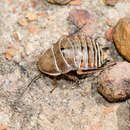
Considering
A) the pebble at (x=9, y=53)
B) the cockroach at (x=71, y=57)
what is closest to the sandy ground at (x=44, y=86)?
the pebble at (x=9, y=53)

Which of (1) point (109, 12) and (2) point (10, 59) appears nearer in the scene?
(2) point (10, 59)

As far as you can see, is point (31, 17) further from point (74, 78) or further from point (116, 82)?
point (116, 82)

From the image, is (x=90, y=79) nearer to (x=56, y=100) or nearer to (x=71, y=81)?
(x=71, y=81)

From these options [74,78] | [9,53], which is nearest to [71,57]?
[74,78]

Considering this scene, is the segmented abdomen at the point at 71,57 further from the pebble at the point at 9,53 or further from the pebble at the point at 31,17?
Result: the pebble at the point at 31,17

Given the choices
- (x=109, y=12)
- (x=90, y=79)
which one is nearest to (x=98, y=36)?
(x=109, y=12)

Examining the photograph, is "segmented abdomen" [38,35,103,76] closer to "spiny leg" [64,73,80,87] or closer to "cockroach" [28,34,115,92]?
"cockroach" [28,34,115,92]
